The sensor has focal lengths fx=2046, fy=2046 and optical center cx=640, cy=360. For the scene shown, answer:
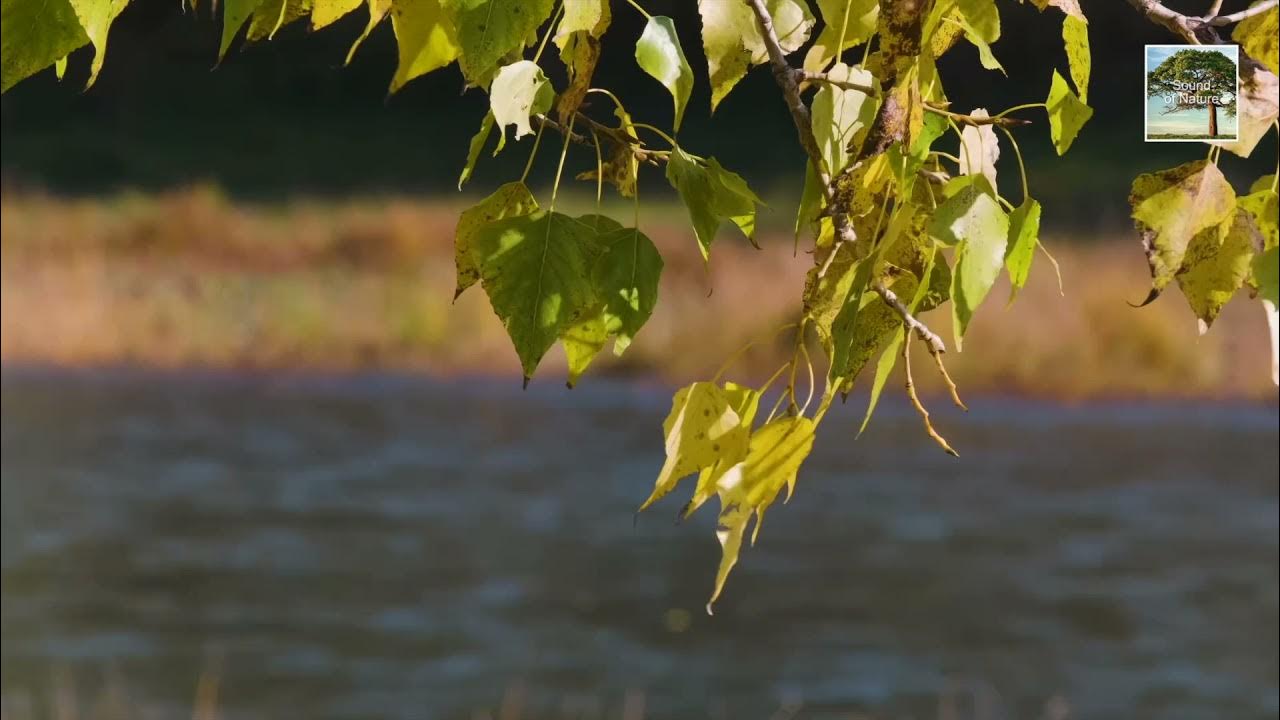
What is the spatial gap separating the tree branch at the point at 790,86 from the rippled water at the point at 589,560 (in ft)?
18.1

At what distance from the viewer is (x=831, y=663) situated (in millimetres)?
7344

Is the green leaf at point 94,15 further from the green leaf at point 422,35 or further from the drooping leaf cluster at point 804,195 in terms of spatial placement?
the green leaf at point 422,35

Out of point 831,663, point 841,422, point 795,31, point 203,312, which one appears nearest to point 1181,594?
point 831,663

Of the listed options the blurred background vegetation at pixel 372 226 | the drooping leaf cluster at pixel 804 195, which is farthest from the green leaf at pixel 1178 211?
the blurred background vegetation at pixel 372 226

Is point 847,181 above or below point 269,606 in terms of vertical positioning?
above

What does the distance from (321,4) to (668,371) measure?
9720 millimetres

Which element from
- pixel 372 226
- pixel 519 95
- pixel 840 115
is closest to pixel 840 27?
pixel 840 115

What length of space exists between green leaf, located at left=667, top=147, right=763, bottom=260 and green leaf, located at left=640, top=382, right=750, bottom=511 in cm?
6

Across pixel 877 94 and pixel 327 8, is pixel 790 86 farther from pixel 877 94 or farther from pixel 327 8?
pixel 327 8

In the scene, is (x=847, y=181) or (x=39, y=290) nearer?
(x=847, y=181)

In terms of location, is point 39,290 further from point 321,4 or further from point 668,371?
point 321,4

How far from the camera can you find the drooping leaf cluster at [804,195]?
0.78m

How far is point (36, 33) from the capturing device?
82cm

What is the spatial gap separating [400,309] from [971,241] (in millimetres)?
10654
